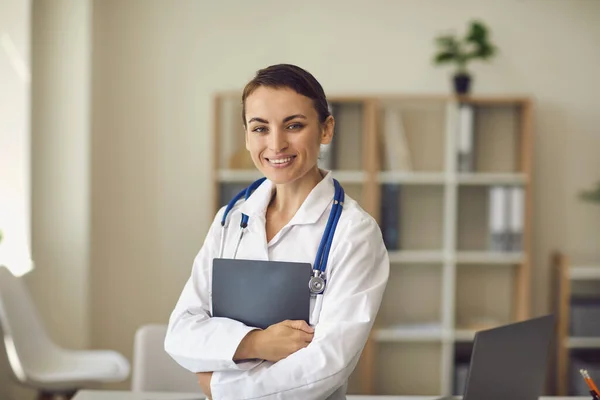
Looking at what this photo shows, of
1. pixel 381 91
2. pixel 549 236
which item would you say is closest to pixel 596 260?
pixel 549 236

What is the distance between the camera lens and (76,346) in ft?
13.5

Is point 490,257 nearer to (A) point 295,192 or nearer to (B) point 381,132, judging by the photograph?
(B) point 381,132

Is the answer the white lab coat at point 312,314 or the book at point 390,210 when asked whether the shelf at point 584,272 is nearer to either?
the book at point 390,210

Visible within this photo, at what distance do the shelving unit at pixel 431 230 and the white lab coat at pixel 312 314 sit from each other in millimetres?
2519

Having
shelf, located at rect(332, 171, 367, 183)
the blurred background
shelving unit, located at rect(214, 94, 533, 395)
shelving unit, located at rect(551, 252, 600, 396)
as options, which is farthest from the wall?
shelving unit, located at rect(551, 252, 600, 396)

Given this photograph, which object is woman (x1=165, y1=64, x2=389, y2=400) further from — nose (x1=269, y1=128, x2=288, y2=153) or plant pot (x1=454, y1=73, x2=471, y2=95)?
plant pot (x1=454, y1=73, x2=471, y2=95)

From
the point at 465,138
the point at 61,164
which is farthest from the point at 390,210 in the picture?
the point at 61,164

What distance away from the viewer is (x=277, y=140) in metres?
1.54

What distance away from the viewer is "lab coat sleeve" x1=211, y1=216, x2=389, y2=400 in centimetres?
148

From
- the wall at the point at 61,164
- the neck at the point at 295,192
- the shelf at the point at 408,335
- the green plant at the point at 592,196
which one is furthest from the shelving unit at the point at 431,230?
the neck at the point at 295,192

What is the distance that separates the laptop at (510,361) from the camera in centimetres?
164

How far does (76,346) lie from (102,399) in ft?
7.04

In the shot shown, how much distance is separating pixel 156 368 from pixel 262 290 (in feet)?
3.57

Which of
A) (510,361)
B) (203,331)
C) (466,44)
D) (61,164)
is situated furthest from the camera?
(466,44)
